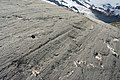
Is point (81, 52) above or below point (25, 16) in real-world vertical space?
below

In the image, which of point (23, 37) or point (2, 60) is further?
point (23, 37)

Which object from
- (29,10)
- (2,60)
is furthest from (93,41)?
(2,60)

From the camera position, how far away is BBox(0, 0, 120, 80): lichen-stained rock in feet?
39.0

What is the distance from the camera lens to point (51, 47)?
14086mm

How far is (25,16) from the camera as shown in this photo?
57.1 feet

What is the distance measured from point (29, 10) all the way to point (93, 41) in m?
6.61

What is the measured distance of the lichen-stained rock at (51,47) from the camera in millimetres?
11883

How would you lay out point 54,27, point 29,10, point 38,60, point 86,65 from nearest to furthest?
point 38,60 < point 86,65 < point 54,27 < point 29,10

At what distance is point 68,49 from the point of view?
1457cm

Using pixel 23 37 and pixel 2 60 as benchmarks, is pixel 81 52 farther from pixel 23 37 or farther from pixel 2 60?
pixel 2 60

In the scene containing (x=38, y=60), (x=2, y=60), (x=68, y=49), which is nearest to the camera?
(x=2, y=60)

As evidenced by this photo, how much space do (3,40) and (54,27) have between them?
16.4ft

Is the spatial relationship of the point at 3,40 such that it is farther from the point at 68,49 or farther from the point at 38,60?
the point at 68,49

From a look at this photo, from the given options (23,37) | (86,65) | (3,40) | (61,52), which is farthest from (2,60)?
(86,65)
